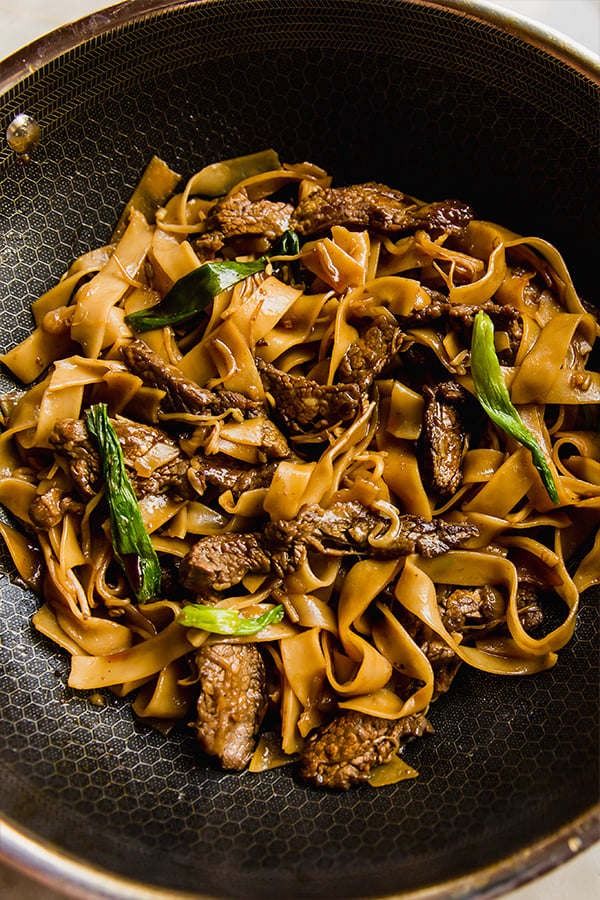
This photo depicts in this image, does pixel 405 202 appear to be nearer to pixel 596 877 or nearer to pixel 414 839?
pixel 414 839

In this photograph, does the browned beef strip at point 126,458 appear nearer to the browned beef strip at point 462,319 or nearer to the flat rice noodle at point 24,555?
the flat rice noodle at point 24,555

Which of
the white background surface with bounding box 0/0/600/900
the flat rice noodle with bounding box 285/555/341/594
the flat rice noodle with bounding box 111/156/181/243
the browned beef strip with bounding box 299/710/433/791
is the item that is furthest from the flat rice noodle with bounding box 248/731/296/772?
the white background surface with bounding box 0/0/600/900

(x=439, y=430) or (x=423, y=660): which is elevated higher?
(x=439, y=430)

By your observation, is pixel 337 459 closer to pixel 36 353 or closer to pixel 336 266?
pixel 336 266

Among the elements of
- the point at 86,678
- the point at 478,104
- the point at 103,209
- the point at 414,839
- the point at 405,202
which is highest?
the point at 478,104

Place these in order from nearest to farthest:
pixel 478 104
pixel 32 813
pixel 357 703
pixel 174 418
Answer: pixel 32 813 → pixel 357 703 → pixel 174 418 → pixel 478 104

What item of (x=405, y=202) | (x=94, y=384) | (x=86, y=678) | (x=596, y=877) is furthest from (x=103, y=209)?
(x=596, y=877)
